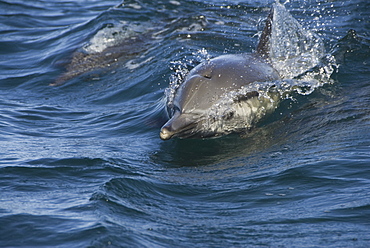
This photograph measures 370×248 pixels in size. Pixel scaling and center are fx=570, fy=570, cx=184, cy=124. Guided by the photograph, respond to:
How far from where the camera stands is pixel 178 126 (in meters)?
7.64

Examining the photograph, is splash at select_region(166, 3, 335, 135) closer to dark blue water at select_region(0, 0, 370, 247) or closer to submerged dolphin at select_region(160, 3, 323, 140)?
submerged dolphin at select_region(160, 3, 323, 140)

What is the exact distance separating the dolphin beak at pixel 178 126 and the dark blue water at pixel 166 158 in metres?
0.30

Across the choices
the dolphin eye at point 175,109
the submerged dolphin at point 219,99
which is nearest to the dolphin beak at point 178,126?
the submerged dolphin at point 219,99

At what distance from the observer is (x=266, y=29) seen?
10492mm

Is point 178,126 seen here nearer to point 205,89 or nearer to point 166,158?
point 166,158

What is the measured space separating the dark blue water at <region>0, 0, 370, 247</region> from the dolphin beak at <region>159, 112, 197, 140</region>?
299mm

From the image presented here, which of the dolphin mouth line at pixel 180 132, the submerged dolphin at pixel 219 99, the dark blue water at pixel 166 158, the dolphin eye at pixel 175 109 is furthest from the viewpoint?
the dolphin eye at pixel 175 109

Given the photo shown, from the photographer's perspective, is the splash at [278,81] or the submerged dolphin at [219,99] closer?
the submerged dolphin at [219,99]

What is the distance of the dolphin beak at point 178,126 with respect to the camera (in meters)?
7.45

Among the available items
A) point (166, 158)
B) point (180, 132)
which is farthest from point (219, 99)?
point (166, 158)

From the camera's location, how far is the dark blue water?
5.13m

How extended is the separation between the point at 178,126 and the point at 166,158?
1.52 ft

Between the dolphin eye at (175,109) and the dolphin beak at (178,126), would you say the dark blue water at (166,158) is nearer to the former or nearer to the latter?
the dolphin beak at (178,126)

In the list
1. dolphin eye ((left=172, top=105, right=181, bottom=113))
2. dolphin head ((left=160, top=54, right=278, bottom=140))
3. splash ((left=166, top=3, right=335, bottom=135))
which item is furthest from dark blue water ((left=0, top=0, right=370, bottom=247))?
dolphin eye ((left=172, top=105, right=181, bottom=113))
